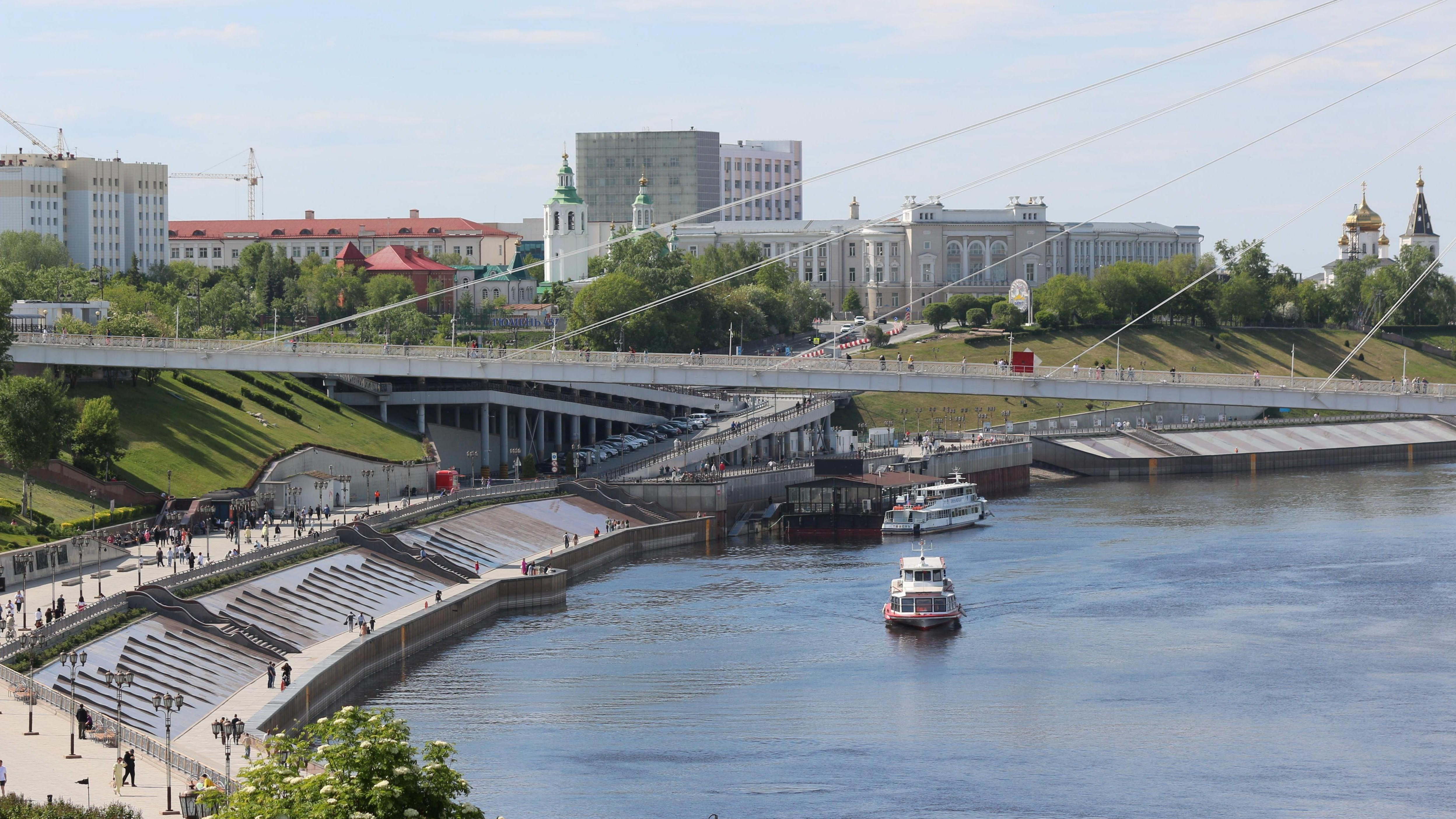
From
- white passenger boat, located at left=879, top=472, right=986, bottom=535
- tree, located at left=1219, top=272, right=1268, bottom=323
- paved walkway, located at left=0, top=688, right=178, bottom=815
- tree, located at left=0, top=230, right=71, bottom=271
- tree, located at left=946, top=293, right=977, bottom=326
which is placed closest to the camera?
paved walkway, located at left=0, top=688, right=178, bottom=815

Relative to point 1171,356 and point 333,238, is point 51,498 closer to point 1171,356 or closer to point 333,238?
point 1171,356

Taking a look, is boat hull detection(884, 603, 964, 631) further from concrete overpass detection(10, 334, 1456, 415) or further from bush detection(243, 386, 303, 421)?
bush detection(243, 386, 303, 421)

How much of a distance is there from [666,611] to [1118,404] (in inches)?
2456

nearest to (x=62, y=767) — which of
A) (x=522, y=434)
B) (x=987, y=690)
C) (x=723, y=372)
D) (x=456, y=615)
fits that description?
(x=456, y=615)

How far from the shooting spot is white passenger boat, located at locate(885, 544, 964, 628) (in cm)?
5066

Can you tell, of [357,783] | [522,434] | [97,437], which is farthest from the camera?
[522,434]

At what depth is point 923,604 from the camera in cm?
5078

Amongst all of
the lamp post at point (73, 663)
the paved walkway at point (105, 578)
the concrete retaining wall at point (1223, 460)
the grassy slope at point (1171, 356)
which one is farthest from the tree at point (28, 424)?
the grassy slope at point (1171, 356)

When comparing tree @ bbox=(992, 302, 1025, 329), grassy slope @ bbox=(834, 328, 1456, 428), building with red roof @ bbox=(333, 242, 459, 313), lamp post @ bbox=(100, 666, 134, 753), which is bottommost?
lamp post @ bbox=(100, 666, 134, 753)

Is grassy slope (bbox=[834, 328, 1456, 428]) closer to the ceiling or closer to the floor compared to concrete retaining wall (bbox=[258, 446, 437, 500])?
closer to the ceiling

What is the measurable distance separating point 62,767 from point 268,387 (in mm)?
46357

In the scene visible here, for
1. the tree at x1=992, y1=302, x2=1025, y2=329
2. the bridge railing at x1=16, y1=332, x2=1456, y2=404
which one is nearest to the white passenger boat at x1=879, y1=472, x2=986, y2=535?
the bridge railing at x1=16, y1=332, x2=1456, y2=404

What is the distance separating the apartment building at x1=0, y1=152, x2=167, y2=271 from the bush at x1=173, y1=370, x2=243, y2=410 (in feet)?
256

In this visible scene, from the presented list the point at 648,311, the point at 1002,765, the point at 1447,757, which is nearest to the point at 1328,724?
the point at 1447,757
